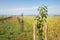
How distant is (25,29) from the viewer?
458 centimetres

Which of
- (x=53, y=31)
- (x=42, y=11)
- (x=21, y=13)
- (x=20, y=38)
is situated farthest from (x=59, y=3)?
(x=20, y=38)

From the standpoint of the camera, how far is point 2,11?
4.46 meters

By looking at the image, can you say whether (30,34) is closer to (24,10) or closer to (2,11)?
(24,10)

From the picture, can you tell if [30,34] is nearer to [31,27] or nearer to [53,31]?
Result: [31,27]

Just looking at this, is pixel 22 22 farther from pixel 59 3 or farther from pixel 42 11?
pixel 59 3

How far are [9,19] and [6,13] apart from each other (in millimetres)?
189

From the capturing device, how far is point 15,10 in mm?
4512

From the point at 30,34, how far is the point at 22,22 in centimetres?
40

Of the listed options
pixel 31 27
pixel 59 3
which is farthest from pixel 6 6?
pixel 59 3

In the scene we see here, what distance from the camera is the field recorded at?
4492 mm

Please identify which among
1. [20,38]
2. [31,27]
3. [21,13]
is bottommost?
[20,38]

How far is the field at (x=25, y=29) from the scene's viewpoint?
449 centimetres

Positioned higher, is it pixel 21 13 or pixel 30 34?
pixel 21 13

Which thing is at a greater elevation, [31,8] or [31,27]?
Result: [31,8]
